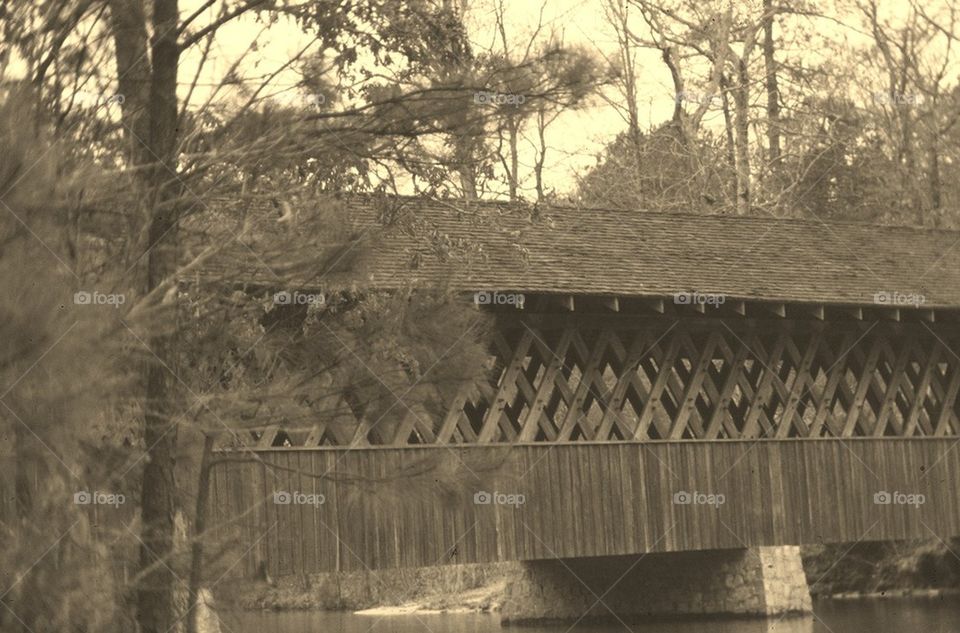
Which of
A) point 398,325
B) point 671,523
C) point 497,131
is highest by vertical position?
point 497,131

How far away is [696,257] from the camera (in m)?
19.0

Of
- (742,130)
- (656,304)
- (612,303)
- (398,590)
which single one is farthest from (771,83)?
(612,303)

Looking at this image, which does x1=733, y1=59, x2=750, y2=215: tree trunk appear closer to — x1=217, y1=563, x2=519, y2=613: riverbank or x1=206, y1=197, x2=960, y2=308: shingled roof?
x1=206, y1=197, x2=960, y2=308: shingled roof

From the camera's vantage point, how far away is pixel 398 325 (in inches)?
441

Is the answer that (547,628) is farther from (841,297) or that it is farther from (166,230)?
(166,230)

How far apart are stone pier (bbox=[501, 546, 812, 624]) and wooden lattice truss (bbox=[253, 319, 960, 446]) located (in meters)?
1.60


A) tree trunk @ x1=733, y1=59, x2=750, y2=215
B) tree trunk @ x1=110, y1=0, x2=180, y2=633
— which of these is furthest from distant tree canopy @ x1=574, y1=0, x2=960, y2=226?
tree trunk @ x1=110, y1=0, x2=180, y2=633

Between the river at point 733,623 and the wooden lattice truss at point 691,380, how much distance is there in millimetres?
1992

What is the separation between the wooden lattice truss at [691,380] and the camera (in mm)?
17703

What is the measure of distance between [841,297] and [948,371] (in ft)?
9.30

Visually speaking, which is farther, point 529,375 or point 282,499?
point 529,375

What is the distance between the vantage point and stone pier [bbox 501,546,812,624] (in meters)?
20.5

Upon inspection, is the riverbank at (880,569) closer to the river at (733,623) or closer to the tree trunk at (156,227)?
the river at (733,623)

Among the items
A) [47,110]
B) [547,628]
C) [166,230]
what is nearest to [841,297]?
[547,628]
